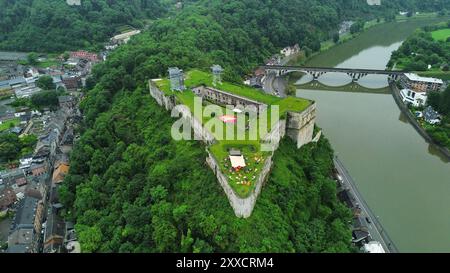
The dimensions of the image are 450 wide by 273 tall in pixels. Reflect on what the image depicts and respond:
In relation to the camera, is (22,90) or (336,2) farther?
(336,2)

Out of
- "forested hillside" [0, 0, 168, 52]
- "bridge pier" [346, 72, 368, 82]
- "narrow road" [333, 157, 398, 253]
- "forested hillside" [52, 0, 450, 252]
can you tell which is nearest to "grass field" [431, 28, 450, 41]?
"bridge pier" [346, 72, 368, 82]

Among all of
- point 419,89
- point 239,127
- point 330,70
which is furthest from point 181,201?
point 330,70

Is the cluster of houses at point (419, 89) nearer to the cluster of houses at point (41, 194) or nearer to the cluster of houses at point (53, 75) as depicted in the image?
the cluster of houses at point (41, 194)

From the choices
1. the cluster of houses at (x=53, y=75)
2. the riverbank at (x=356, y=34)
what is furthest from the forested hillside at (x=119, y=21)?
the cluster of houses at (x=53, y=75)

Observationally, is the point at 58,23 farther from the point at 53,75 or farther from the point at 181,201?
the point at 181,201

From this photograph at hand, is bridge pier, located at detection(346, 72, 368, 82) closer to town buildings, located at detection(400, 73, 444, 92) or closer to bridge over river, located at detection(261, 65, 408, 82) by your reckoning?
bridge over river, located at detection(261, 65, 408, 82)

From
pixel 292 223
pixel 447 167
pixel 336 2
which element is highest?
pixel 336 2

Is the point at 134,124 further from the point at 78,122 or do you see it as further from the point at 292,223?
the point at 292,223

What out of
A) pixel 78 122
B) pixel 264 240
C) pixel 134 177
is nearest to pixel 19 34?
pixel 78 122
